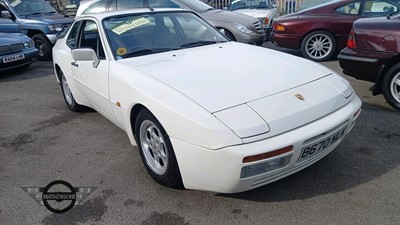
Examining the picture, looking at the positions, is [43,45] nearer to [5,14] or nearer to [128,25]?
[5,14]

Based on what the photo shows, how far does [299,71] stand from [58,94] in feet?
14.6

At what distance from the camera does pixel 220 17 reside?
7664 mm

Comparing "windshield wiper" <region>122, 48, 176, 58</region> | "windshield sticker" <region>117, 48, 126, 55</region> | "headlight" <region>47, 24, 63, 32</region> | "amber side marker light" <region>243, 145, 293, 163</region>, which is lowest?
"headlight" <region>47, 24, 63, 32</region>

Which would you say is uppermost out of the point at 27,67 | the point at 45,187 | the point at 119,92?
the point at 119,92

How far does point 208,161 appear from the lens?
214cm

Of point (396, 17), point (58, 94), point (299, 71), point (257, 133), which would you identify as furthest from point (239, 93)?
point (58, 94)

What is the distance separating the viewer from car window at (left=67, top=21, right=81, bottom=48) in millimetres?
4267

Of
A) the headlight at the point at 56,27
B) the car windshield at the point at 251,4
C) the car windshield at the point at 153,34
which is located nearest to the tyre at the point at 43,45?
the headlight at the point at 56,27

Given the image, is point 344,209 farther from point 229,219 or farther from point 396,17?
point 396,17

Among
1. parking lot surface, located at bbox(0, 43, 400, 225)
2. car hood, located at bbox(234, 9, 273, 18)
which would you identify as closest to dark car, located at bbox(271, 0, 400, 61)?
car hood, located at bbox(234, 9, 273, 18)

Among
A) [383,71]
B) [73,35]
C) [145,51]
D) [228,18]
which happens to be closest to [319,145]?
[145,51]

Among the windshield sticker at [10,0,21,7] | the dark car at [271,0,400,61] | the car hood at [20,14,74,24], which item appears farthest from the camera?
the windshield sticker at [10,0,21,7]

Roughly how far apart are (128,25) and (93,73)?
63 cm

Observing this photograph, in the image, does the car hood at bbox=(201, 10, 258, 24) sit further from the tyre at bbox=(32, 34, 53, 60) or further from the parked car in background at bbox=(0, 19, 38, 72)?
the tyre at bbox=(32, 34, 53, 60)
